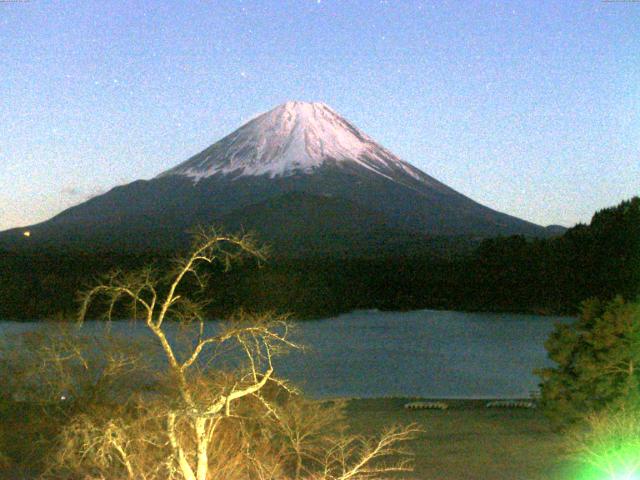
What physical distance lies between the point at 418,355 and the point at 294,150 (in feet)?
101

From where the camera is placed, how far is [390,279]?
47312mm

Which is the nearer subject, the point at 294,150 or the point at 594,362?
the point at 594,362

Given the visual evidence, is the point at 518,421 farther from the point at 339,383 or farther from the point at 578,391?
the point at 339,383

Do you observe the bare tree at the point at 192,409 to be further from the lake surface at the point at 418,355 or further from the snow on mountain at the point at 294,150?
the snow on mountain at the point at 294,150

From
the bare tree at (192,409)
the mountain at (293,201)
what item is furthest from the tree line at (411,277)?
the bare tree at (192,409)

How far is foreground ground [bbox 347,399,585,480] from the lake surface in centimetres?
349

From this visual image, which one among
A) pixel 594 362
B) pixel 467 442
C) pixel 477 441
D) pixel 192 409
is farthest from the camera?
pixel 477 441

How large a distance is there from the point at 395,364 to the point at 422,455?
20.9m

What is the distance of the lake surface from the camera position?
25.2 m

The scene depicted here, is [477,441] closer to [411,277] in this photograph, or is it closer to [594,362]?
[594,362]

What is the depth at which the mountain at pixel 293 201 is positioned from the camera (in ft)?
166

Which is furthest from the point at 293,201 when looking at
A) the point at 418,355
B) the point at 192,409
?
the point at 192,409

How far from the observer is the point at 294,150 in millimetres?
62156

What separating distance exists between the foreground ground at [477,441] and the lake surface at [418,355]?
349 centimetres
